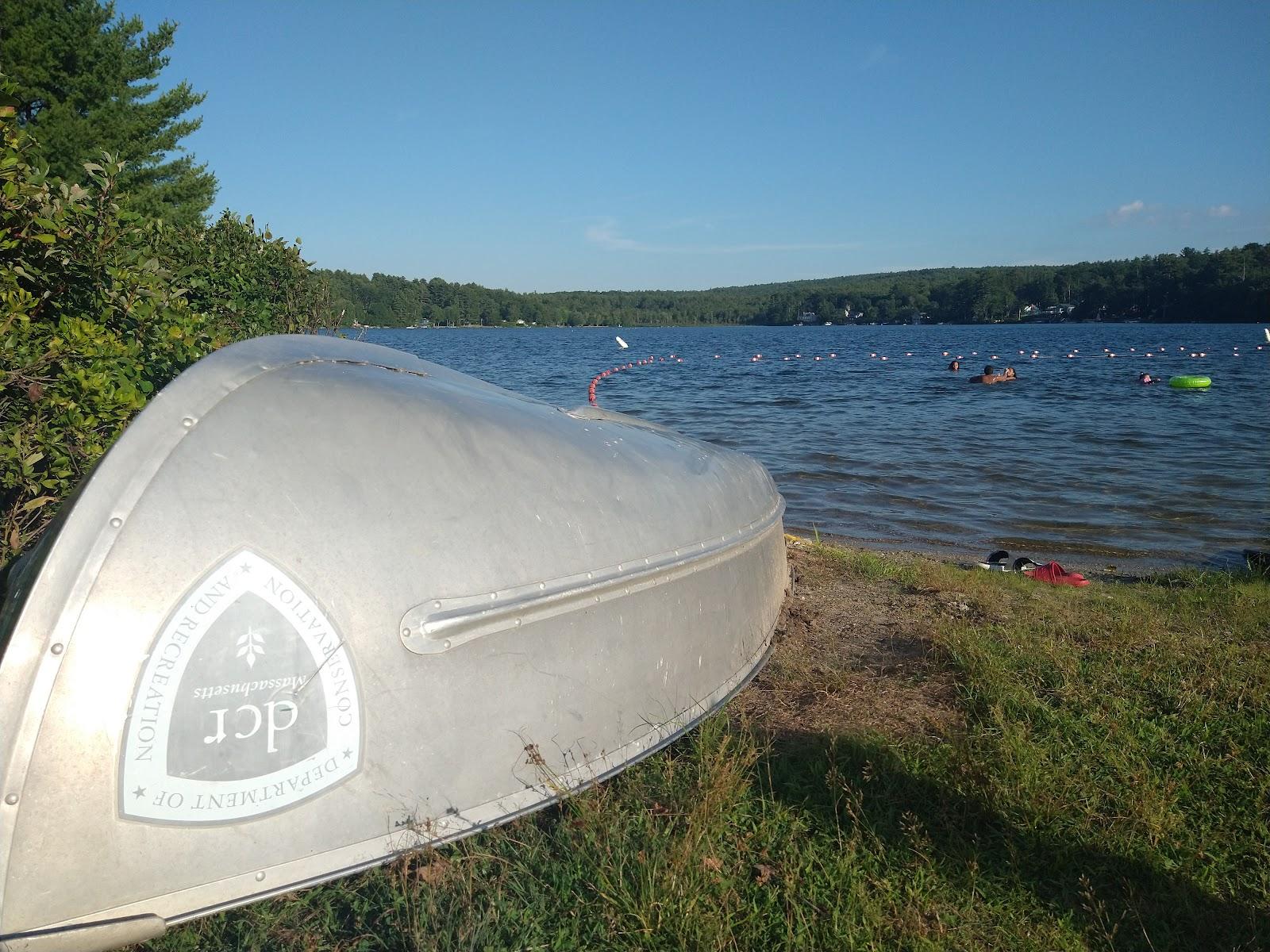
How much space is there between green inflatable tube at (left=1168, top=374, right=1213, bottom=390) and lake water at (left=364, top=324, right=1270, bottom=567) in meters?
0.49

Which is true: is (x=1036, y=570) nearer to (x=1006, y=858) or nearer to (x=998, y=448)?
(x=1006, y=858)

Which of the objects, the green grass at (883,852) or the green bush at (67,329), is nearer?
the green grass at (883,852)

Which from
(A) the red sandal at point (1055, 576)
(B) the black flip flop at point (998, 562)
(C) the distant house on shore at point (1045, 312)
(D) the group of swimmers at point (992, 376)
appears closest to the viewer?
(A) the red sandal at point (1055, 576)

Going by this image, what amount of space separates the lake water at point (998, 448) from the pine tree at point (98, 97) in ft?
21.2

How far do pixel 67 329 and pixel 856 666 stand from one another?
406 cm

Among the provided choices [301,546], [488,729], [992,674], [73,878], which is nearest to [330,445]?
[301,546]

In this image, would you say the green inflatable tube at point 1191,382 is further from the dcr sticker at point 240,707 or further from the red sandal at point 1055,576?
the dcr sticker at point 240,707

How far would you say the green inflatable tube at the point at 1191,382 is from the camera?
1129 inches

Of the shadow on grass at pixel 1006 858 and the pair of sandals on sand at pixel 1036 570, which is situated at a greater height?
the shadow on grass at pixel 1006 858

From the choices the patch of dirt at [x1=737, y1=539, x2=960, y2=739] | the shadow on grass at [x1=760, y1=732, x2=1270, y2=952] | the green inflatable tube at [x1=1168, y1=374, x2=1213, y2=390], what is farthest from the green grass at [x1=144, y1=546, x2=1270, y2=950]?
the green inflatable tube at [x1=1168, y1=374, x2=1213, y2=390]

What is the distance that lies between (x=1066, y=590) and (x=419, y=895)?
576 cm

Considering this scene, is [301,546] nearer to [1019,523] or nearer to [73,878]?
[73,878]

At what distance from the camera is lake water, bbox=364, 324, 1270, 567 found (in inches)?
409

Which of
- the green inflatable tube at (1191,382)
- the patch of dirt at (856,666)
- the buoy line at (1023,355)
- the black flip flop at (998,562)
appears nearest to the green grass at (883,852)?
the patch of dirt at (856,666)
